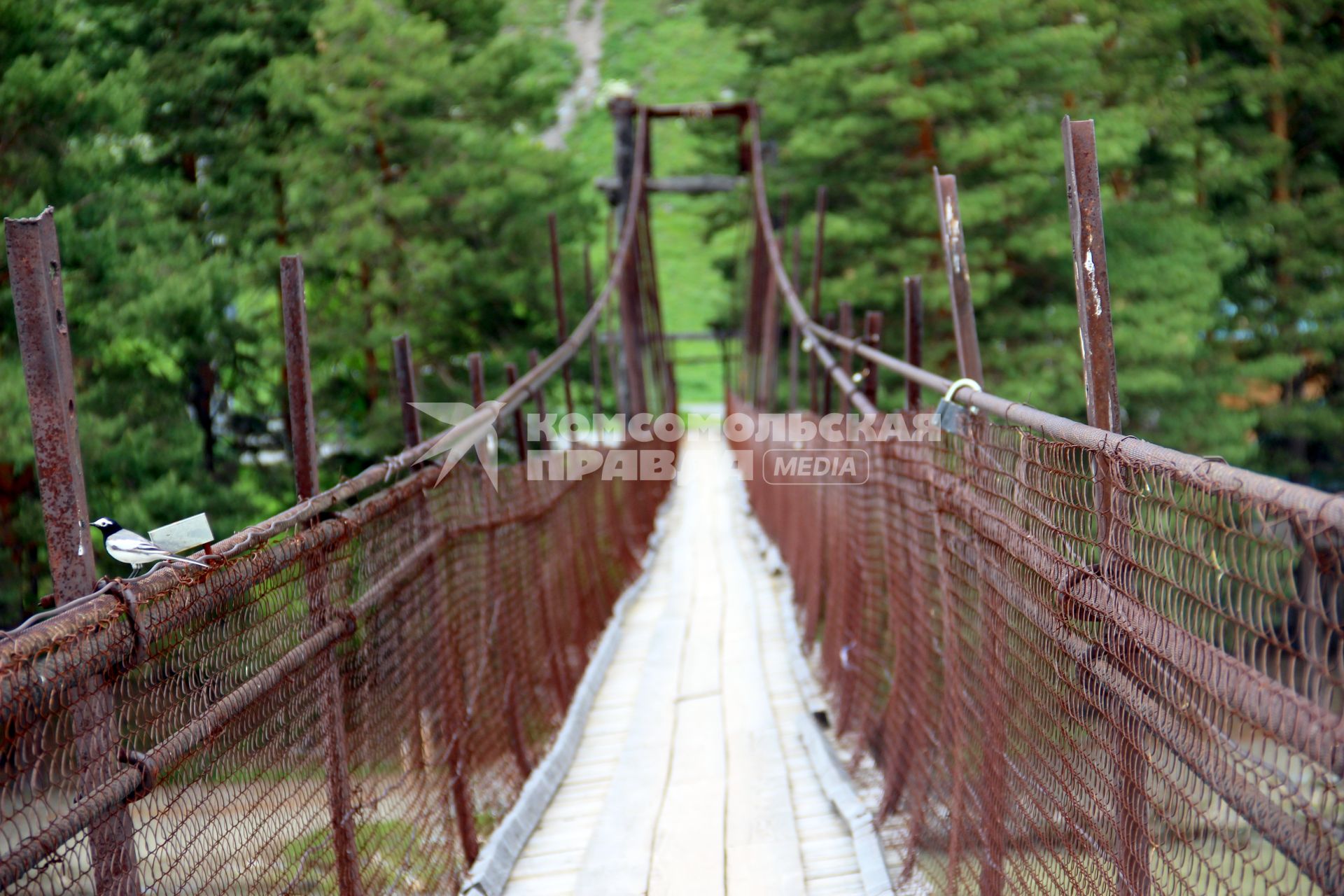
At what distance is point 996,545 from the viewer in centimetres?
170

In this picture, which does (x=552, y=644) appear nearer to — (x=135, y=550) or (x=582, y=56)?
(x=135, y=550)

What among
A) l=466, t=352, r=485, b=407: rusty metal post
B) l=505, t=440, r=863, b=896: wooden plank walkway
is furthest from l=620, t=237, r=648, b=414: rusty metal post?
l=466, t=352, r=485, b=407: rusty metal post

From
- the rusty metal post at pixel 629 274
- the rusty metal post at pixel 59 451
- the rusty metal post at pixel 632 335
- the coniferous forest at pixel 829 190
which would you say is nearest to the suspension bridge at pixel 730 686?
the rusty metal post at pixel 59 451

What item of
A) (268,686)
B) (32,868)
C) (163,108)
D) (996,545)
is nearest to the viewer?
(32,868)

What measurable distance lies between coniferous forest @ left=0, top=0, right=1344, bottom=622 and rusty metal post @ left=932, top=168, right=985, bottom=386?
6536 millimetres

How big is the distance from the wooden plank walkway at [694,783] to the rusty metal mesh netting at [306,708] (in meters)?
0.22

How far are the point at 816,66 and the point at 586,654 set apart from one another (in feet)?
31.0

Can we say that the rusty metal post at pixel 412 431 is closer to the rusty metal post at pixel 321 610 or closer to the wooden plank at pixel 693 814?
the rusty metal post at pixel 321 610

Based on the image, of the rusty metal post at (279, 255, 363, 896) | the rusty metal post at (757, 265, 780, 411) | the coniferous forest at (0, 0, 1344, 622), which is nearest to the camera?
the rusty metal post at (279, 255, 363, 896)

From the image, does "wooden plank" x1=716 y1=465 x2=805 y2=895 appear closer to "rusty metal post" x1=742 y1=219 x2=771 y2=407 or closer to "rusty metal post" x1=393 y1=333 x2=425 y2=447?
"rusty metal post" x1=393 y1=333 x2=425 y2=447

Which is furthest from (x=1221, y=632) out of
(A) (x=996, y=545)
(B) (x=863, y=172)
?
(B) (x=863, y=172)

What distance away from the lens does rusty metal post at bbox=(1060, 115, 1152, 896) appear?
1.21 meters

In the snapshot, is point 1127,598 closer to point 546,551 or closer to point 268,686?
point 268,686

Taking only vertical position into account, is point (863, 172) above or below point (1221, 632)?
above
